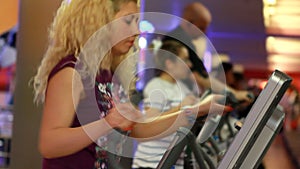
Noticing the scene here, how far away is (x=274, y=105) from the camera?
1.52 m

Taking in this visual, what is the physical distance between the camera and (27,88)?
2.44m

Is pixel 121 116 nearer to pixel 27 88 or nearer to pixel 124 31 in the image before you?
pixel 124 31

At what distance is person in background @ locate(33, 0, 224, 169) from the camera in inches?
75.0

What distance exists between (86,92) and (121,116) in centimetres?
20

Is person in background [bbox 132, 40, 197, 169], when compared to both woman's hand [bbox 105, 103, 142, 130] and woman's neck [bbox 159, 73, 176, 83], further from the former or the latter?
woman's hand [bbox 105, 103, 142, 130]

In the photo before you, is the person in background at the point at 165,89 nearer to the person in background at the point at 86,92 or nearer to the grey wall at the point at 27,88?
the grey wall at the point at 27,88

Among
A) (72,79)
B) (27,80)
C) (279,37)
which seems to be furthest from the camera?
(279,37)

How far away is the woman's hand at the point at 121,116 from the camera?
73.4 inches

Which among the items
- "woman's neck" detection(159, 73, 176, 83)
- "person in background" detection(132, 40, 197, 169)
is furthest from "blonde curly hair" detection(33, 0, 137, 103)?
"woman's neck" detection(159, 73, 176, 83)

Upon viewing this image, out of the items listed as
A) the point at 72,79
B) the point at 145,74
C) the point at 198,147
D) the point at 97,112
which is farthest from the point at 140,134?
the point at 145,74

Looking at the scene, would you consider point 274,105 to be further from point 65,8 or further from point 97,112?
point 65,8

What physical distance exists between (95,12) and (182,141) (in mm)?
472

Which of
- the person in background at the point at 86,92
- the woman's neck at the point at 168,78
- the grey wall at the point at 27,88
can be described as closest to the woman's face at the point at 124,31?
the person in background at the point at 86,92

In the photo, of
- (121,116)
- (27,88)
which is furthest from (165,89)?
(121,116)
